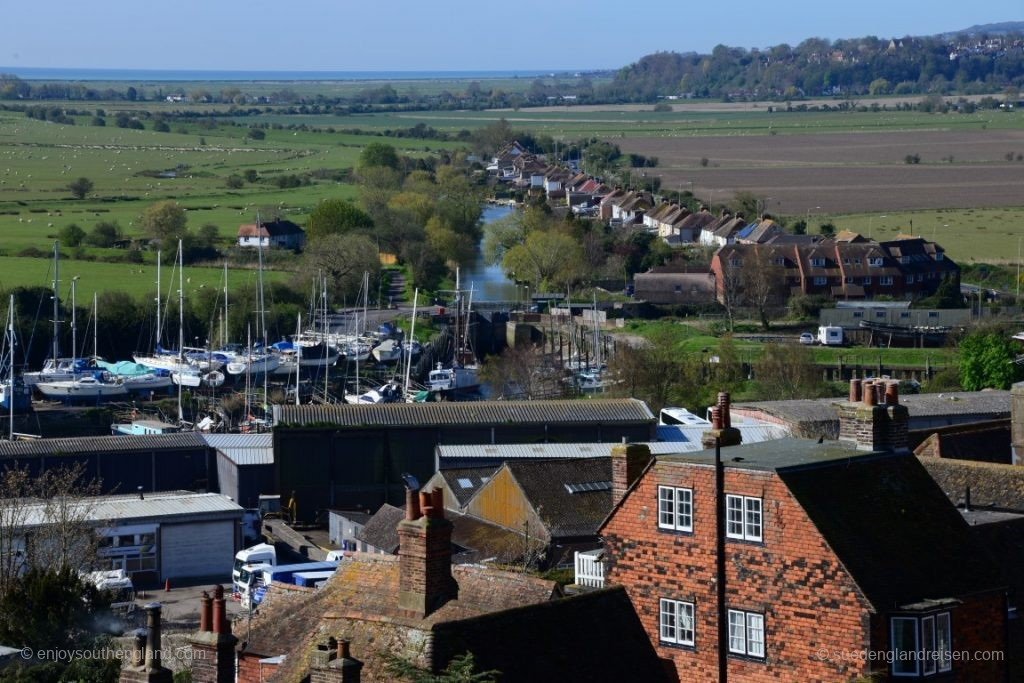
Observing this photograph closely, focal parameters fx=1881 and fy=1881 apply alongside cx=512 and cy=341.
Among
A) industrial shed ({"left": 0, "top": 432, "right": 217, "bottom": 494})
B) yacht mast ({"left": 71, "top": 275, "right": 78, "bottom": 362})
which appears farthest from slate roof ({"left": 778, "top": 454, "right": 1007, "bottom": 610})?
yacht mast ({"left": 71, "top": 275, "right": 78, "bottom": 362})

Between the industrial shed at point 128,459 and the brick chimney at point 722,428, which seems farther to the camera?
the industrial shed at point 128,459

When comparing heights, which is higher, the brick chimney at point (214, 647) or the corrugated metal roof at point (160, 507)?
the brick chimney at point (214, 647)

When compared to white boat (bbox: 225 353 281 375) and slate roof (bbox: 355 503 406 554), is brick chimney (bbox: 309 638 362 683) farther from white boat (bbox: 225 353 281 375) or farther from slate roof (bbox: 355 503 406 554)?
white boat (bbox: 225 353 281 375)

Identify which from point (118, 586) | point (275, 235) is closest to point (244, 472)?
point (118, 586)


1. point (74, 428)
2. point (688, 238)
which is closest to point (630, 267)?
point (688, 238)

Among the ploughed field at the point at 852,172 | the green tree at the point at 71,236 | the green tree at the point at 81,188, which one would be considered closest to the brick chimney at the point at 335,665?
the green tree at the point at 71,236

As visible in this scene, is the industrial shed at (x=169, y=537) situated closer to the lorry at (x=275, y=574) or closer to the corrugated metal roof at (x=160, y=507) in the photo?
the corrugated metal roof at (x=160, y=507)
